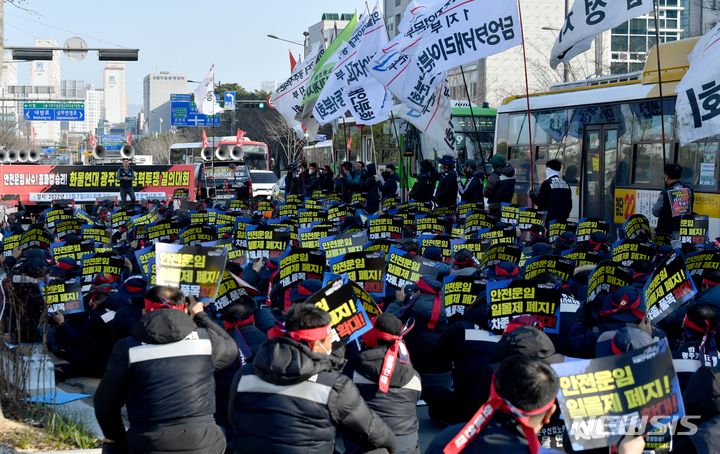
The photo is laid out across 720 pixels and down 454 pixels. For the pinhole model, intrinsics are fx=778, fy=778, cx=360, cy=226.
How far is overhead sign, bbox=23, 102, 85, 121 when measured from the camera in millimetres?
41281

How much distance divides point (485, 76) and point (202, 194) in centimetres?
2453

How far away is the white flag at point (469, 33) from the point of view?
11.9 m

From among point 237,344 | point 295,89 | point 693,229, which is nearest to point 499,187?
point 693,229

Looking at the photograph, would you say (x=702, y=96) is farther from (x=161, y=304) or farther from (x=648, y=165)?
(x=648, y=165)

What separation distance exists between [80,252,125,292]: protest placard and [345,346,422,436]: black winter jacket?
→ 5.50 meters

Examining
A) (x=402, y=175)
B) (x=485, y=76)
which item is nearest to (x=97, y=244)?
(x=402, y=175)

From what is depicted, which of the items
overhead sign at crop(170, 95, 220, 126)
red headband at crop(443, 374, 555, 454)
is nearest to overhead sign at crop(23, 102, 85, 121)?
overhead sign at crop(170, 95, 220, 126)

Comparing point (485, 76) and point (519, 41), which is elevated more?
point (485, 76)

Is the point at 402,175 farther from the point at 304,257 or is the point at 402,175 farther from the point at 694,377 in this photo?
the point at 694,377

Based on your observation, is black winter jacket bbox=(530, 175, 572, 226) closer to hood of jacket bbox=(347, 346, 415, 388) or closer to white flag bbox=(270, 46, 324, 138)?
hood of jacket bbox=(347, 346, 415, 388)

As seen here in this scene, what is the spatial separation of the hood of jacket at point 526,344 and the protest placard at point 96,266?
6.13 metres

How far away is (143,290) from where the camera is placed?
6945 mm

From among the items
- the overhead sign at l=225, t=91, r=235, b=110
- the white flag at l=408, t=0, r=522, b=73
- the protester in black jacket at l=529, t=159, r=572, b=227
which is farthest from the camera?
the overhead sign at l=225, t=91, r=235, b=110

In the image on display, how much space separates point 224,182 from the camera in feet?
98.0
